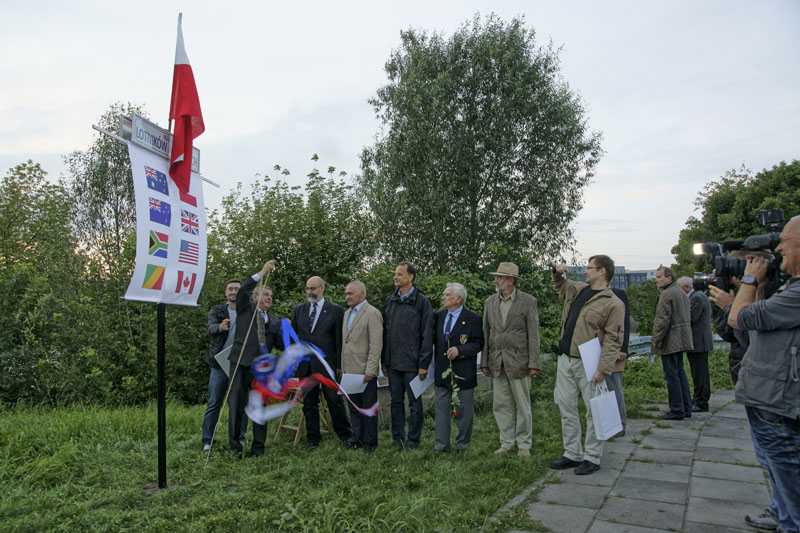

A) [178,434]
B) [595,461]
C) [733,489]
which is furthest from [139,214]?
[733,489]

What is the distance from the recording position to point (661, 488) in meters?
4.92

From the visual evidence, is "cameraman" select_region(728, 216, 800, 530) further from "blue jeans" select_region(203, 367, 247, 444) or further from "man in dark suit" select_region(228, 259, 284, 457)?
"blue jeans" select_region(203, 367, 247, 444)

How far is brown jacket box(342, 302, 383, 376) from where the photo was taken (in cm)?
655

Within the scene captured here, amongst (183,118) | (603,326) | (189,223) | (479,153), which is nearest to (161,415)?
(189,223)

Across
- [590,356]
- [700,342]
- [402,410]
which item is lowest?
[402,410]

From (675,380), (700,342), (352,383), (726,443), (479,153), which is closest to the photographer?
(352,383)

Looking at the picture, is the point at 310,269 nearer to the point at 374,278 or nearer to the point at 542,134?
the point at 374,278

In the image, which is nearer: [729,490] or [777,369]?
[777,369]

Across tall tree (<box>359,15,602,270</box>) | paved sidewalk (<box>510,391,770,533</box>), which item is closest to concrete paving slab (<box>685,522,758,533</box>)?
paved sidewalk (<box>510,391,770,533</box>)

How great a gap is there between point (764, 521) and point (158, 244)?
5411mm

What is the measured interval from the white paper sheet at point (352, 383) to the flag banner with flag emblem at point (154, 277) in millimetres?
2343

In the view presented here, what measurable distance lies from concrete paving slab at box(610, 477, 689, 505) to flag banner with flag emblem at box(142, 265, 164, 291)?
448cm

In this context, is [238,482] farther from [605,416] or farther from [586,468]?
[605,416]

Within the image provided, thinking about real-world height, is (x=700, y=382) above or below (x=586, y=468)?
above
